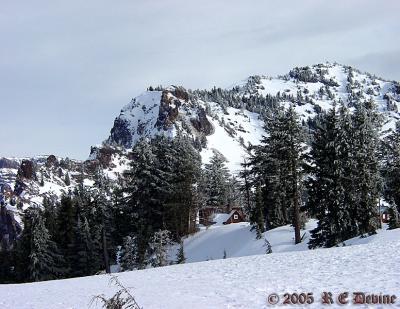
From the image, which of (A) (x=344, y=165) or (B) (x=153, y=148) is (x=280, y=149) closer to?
(A) (x=344, y=165)

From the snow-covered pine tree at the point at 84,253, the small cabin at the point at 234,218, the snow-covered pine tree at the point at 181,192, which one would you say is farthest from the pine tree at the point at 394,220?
the small cabin at the point at 234,218

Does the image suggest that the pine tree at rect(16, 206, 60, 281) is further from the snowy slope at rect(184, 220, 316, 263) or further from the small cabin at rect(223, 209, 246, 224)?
the small cabin at rect(223, 209, 246, 224)

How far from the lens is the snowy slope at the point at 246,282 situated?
49.3 feet

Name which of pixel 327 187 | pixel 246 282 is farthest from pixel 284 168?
pixel 246 282

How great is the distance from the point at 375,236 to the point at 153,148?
32422mm

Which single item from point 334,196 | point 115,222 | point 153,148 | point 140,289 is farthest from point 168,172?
point 140,289

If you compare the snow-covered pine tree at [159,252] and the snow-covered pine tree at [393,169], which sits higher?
the snow-covered pine tree at [393,169]

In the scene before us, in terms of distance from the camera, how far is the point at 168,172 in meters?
55.9

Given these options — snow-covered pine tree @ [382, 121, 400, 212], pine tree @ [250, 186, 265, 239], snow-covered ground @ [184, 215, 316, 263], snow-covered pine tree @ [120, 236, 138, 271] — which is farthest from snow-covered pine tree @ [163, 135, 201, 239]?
snow-covered pine tree @ [382, 121, 400, 212]

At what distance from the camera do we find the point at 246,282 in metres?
18.0

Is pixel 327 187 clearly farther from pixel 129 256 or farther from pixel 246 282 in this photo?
pixel 246 282

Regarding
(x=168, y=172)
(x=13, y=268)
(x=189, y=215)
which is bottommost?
(x=13, y=268)

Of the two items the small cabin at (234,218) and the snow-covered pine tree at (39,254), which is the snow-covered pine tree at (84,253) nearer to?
the snow-covered pine tree at (39,254)

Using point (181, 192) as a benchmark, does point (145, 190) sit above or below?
above
